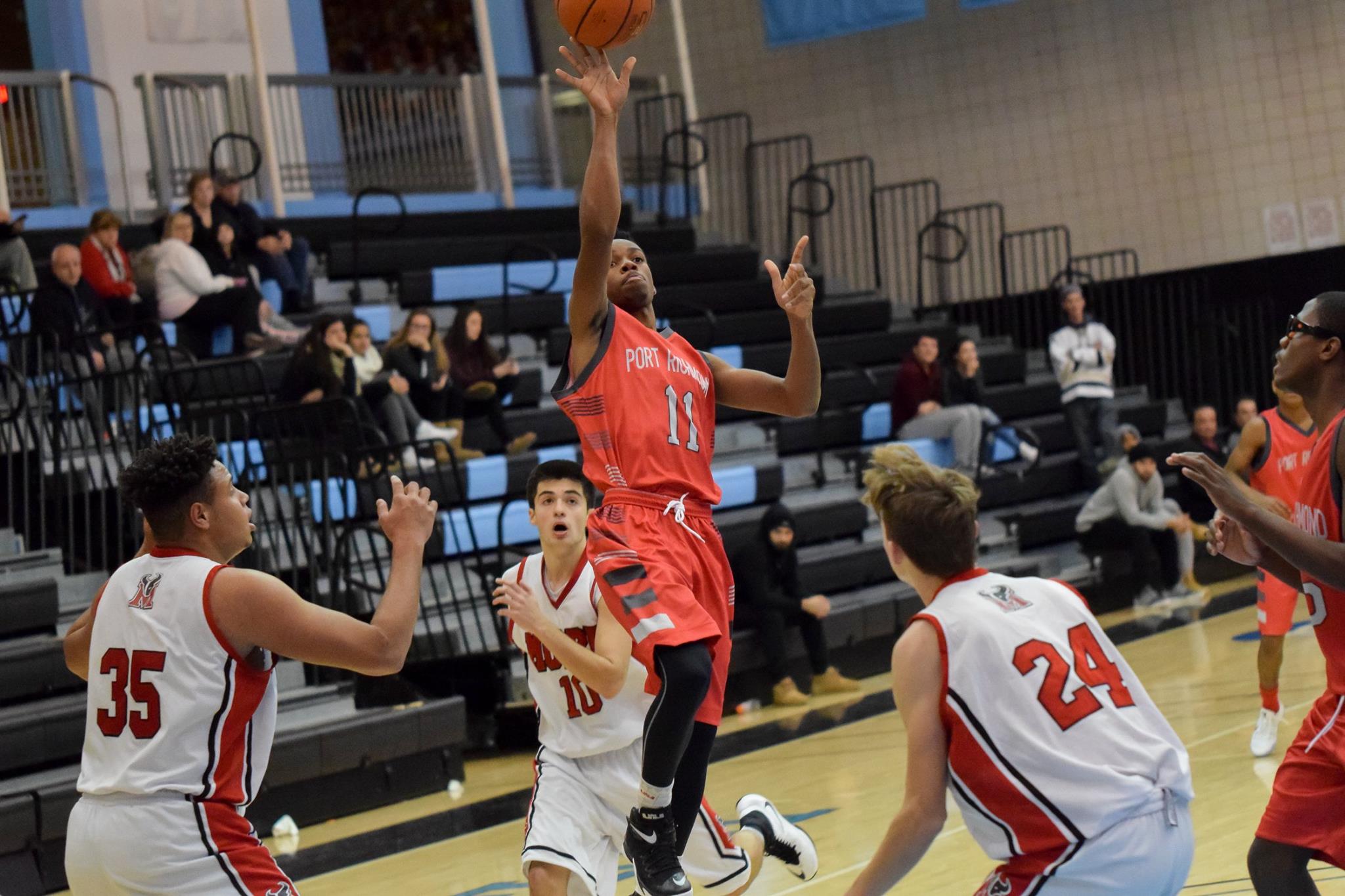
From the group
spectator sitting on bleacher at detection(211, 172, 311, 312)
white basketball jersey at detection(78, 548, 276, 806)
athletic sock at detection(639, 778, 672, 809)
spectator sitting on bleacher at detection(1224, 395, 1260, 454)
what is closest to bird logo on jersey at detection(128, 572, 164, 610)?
white basketball jersey at detection(78, 548, 276, 806)

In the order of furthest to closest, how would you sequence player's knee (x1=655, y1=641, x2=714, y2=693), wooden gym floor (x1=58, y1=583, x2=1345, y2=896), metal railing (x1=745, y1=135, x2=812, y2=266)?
1. metal railing (x1=745, y1=135, x2=812, y2=266)
2. wooden gym floor (x1=58, y1=583, x2=1345, y2=896)
3. player's knee (x1=655, y1=641, x2=714, y2=693)

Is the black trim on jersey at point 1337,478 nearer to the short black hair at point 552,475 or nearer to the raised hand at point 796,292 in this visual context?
the raised hand at point 796,292

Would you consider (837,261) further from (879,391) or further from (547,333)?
(547,333)

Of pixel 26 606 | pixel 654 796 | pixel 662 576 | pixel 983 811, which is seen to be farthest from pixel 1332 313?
pixel 26 606

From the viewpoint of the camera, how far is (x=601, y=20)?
4754 mm

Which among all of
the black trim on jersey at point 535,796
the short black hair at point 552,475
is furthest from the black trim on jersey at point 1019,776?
the short black hair at point 552,475

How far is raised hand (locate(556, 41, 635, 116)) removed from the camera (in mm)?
4133

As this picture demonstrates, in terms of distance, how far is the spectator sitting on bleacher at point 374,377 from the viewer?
9.65 meters

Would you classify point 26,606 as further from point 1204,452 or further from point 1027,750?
point 1204,452

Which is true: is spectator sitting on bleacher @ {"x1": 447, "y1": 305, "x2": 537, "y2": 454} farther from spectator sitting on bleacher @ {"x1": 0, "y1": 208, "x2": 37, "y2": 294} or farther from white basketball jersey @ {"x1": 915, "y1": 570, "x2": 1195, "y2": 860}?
white basketball jersey @ {"x1": 915, "y1": 570, "x2": 1195, "y2": 860}

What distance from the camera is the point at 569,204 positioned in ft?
47.7

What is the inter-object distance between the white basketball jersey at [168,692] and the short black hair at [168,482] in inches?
3.7

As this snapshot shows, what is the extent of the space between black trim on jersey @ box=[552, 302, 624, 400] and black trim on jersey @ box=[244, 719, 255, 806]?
131 centimetres

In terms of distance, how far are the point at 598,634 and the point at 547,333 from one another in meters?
7.91
